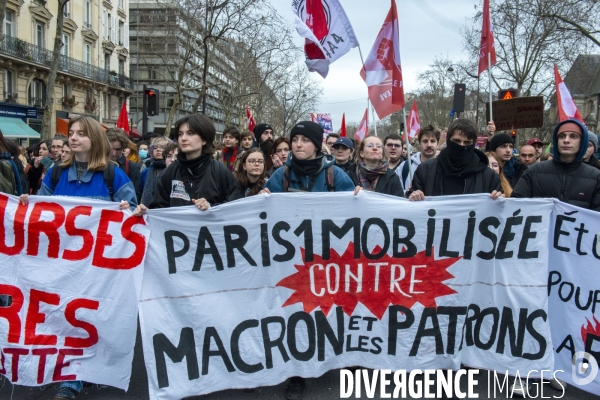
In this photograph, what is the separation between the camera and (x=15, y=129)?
79.3 ft

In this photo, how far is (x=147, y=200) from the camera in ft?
16.9

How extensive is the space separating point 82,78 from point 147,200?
107 ft

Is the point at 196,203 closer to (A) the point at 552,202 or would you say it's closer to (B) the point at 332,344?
(B) the point at 332,344

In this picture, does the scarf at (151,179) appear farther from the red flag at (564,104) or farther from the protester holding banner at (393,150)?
the red flag at (564,104)

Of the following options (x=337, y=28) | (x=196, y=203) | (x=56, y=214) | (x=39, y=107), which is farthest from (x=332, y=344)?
(x=39, y=107)

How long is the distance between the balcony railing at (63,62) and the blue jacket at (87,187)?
64.8 feet

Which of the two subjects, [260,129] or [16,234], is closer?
[16,234]

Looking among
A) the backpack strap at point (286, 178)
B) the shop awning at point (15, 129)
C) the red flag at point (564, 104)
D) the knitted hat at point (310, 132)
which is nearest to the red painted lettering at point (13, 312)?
the backpack strap at point (286, 178)

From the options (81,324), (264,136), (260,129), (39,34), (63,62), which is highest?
(39,34)

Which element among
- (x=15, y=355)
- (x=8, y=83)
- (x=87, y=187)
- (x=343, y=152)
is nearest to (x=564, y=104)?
(x=343, y=152)

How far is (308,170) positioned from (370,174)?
2.54ft

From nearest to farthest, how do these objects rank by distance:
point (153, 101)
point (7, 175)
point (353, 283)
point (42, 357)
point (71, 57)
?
point (42, 357) → point (353, 283) → point (7, 175) → point (153, 101) → point (71, 57)

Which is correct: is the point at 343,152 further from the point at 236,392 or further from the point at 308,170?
the point at 236,392

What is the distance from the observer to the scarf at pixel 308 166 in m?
3.75
